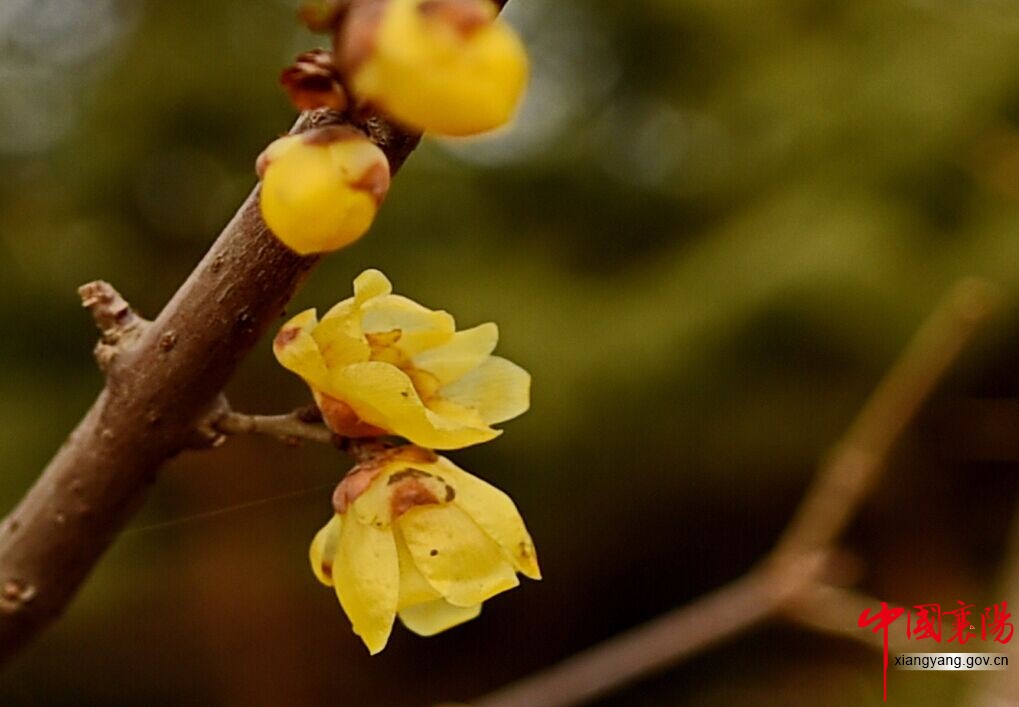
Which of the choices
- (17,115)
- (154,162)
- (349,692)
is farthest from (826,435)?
(17,115)

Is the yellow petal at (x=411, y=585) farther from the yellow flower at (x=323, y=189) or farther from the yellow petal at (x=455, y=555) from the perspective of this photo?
the yellow flower at (x=323, y=189)

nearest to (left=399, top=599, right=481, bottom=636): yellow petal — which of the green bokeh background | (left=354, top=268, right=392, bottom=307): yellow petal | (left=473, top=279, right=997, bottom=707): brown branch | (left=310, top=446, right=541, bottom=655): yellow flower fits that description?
(left=310, top=446, right=541, bottom=655): yellow flower

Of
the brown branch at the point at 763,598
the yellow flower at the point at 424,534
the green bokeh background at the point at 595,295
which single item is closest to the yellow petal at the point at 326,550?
the yellow flower at the point at 424,534

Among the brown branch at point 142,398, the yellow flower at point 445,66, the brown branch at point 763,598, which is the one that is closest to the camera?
the yellow flower at point 445,66

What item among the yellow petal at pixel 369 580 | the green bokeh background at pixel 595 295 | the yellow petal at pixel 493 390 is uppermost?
the green bokeh background at pixel 595 295

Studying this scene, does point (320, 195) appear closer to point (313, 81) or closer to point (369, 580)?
point (313, 81)

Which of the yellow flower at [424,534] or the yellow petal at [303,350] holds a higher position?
the yellow petal at [303,350]

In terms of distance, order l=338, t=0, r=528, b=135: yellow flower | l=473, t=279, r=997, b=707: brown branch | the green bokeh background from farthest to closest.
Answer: the green bokeh background → l=473, t=279, r=997, b=707: brown branch → l=338, t=0, r=528, b=135: yellow flower

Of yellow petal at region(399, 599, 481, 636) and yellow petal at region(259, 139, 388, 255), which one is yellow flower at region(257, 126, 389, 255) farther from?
yellow petal at region(399, 599, 481, 636)
